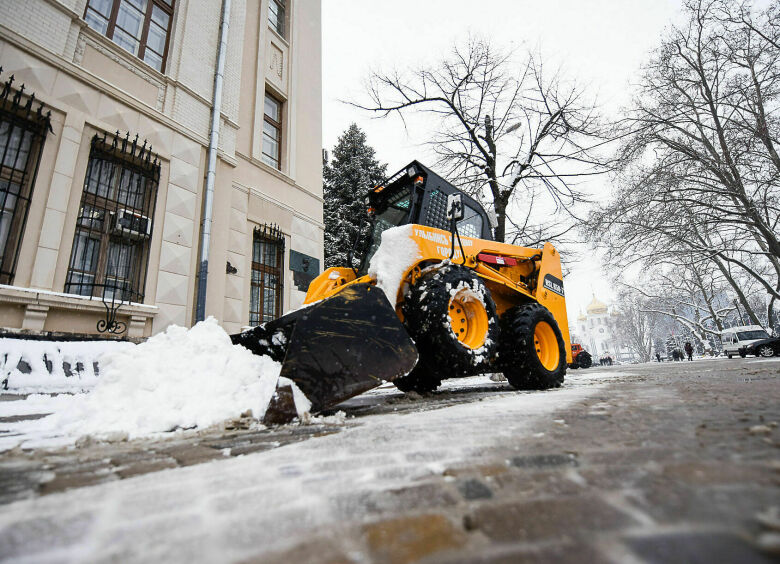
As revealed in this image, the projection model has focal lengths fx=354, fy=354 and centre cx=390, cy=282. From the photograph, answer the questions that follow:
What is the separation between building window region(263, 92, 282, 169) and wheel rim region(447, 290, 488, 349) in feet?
25.2

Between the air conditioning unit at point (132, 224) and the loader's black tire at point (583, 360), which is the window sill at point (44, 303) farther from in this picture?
the loader's black tire at point (583, 360)

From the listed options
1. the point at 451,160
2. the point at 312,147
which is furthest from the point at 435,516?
the point at 451,160

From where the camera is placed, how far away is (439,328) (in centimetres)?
347

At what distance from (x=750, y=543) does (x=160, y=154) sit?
8.14 meters

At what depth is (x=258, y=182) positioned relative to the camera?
8.77 metres

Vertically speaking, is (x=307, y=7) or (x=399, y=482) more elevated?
(x=307, y=7)

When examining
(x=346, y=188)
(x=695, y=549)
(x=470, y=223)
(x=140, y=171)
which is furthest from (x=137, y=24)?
(x=346, y=188)

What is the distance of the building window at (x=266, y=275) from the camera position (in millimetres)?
8461

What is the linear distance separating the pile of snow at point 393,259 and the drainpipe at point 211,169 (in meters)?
4.37

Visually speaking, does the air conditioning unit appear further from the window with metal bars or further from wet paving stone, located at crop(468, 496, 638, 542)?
wet paving stone, located at crop(468, 496, 638, 542)

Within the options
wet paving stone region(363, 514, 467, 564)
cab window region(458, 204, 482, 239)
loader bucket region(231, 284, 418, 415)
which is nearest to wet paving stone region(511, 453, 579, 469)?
wet paving stone region(363, 514, 467, 564)

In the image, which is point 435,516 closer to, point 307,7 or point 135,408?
point 135,408

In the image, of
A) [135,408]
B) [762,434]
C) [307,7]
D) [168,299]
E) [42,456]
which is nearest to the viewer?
[762,434]

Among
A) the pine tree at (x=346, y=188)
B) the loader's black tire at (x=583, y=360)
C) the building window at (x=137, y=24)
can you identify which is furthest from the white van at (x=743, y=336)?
the building window at (x=137, y=24)
